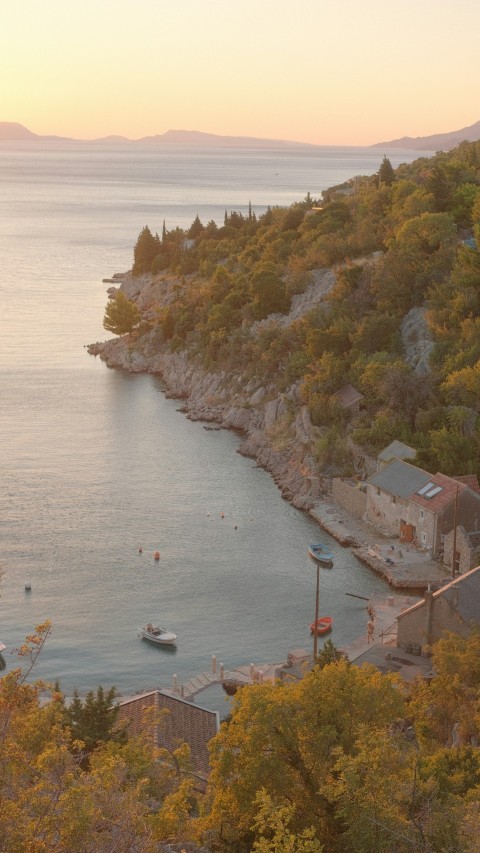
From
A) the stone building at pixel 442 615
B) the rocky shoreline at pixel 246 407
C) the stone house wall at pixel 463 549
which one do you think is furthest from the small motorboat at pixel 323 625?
the rocky shoreline at pixel 246 407

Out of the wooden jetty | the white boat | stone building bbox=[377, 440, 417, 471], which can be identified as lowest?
the wooden jetty

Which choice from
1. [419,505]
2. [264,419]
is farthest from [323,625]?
[264,419]

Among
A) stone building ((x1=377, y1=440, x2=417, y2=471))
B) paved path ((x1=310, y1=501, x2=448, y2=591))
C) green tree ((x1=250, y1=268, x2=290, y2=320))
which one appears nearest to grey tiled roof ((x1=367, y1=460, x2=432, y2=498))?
stone building ((x1=377, y1=440, x2=417, y2=471))

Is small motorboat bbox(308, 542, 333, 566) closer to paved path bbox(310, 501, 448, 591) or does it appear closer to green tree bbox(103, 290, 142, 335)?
paved path bbox(310, 501, 448, 591)

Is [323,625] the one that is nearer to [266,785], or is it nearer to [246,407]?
[266,785]

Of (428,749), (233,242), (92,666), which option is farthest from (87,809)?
(233,242)

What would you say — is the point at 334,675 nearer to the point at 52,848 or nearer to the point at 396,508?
the point at 52,848

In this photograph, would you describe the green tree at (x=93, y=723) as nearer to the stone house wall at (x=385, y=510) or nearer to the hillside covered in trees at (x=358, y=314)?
the stone house wall at (x=385, y=510)
